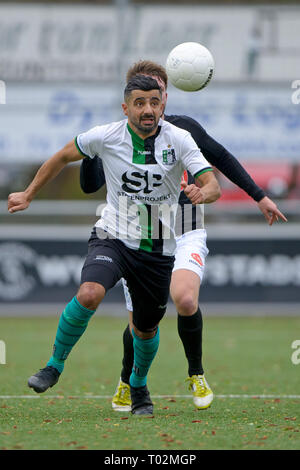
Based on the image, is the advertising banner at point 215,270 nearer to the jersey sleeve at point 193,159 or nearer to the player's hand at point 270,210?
the player's hand at point 270,210

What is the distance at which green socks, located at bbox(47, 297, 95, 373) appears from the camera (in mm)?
5453

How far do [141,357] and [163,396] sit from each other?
1.08m

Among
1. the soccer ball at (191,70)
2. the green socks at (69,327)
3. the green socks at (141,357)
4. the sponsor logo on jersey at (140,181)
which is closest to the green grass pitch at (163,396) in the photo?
the green socks at (141,357)

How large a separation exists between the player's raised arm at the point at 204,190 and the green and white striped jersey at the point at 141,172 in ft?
0.36

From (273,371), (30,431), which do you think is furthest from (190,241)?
(273,371)

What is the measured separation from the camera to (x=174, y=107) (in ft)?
54.4

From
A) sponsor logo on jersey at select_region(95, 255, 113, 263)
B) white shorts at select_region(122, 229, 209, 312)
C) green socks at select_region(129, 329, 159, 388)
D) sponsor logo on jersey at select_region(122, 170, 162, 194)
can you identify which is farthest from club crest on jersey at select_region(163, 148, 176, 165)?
green socks at select_region(129, 329, 159, 388)

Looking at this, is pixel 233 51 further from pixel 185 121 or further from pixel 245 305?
pixel 185 121

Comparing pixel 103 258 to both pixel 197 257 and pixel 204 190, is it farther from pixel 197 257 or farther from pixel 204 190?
pixel 197 257

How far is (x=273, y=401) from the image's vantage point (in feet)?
21.8

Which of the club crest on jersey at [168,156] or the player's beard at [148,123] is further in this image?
the club crest on jersey at [168,156]

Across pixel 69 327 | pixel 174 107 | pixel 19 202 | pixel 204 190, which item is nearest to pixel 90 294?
pixel 69 327

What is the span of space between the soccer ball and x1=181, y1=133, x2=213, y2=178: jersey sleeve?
18.0 inches

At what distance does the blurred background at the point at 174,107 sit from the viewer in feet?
48.5
